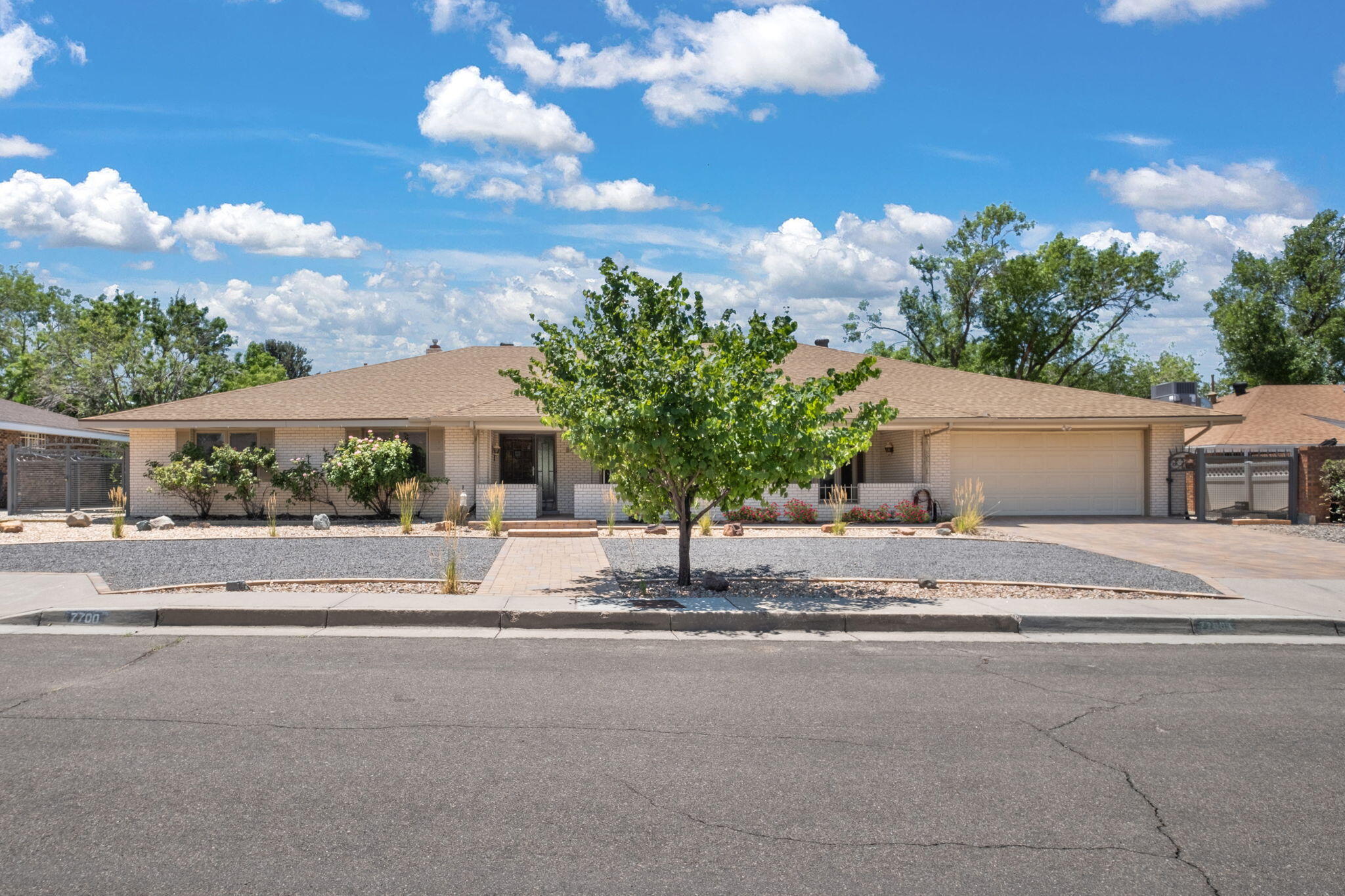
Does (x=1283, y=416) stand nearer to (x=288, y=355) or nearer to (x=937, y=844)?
(x=937, y=844)

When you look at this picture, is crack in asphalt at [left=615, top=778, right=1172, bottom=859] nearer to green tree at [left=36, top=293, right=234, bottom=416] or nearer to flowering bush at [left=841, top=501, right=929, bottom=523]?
flowering bush at [left=841, top=501, right=929, bottom=523]

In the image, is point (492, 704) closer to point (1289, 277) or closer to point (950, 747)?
point (950, 747)

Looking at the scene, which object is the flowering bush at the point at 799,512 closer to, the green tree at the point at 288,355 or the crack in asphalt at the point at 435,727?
the crack in asphalt at the point at 435,727

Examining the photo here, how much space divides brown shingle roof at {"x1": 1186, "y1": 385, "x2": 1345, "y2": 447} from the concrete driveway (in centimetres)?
1032

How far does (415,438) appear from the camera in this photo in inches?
918

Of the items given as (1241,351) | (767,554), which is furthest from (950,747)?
(1241,351)

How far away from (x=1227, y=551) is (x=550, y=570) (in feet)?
38.8

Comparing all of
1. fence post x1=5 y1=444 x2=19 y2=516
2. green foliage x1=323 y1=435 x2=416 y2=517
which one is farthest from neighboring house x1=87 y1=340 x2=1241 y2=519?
fence post x1=5 y1=444 x2=19 y2=516

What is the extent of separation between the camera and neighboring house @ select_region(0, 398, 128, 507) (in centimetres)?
2756

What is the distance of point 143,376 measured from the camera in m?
40.6

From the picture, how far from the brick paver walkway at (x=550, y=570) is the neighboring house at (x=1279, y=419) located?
69.3 ft

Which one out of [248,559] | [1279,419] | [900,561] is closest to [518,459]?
[248,559]

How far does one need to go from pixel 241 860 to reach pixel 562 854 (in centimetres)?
135

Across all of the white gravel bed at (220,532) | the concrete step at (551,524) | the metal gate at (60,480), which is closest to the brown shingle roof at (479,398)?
the metal gate at (60,480)
